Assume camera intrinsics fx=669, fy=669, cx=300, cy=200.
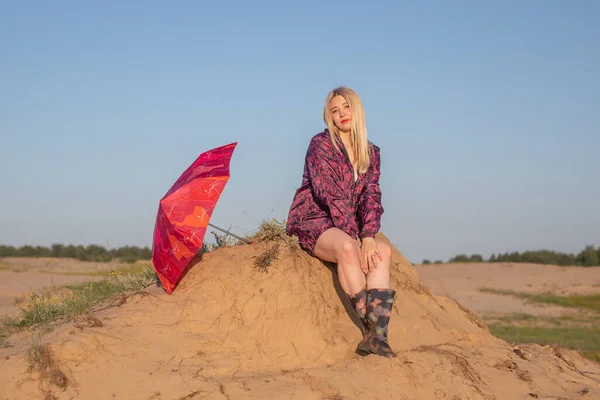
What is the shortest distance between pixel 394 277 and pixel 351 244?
1.41 m

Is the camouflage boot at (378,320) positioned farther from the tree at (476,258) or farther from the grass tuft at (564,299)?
the tree at (476,258)

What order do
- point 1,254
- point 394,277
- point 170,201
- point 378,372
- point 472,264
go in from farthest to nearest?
point 472,264
point 1,254
point 394,277
point 170,201
point 378,372

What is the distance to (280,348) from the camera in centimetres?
466

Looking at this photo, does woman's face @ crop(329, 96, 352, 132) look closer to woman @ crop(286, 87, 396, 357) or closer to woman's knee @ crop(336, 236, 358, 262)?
woman @ crop(286, 87, 396, 357)

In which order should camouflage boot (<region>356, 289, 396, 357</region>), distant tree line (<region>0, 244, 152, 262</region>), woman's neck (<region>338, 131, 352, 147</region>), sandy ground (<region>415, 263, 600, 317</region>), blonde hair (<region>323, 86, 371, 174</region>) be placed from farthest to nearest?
distant tree line (<region>0, 244, 152, 262</region>) → sandy ground (<region>415, 263, 600, 317</region>) → woman's neck (<region>338, 131, 352, 147</region>) → blonde hair (<region>323, 86, 371, 174</region>) → camouflage boot (<region>356, 289, 396, 357</region>)

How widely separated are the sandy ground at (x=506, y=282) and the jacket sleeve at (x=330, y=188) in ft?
38.3

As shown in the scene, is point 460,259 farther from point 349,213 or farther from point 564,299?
point 349,213

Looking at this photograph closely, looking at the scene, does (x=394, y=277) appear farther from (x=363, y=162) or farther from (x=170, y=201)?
(x=170, y=201)

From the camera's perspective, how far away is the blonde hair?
200 inches

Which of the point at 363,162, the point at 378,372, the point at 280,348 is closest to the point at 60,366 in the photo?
the point at 280,348

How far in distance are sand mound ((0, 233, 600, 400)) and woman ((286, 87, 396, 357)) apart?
251mm

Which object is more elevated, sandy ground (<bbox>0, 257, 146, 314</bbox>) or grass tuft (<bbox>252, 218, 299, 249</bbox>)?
grass tuft (<bbox>252, 218, 299, 249</bbox>)

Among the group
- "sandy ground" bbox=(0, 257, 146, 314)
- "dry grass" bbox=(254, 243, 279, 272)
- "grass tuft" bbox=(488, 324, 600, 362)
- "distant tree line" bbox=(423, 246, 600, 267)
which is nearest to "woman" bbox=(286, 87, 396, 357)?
"dry grass" bbox=(254, 243, 279, 272)

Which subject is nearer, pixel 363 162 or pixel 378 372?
pixel 378 372
